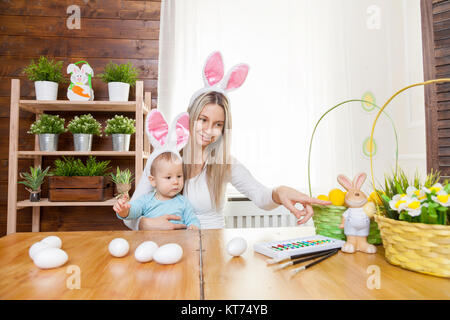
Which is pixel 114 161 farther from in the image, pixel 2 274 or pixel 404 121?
pixel 404 121

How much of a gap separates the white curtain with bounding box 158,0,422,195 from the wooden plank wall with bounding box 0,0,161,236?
0.60 ft

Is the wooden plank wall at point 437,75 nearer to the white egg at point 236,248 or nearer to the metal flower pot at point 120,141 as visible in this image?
the white egg at point 236,248

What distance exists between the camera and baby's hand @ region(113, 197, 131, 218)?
1.09m

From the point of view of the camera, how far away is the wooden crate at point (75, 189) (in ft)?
5.58

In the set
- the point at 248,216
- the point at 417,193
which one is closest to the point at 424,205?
the point at 417,193

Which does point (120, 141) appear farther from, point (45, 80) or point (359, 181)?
point (359, 181)

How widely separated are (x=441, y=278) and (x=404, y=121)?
6.21 feet

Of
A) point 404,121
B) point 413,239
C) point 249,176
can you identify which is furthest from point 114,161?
point 404,121

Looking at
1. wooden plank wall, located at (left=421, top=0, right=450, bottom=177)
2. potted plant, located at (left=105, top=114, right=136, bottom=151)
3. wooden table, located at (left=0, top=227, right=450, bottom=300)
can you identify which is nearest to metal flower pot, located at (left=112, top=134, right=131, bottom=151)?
potted plant, located at (left=105, top=114, right=136, bottom=151)

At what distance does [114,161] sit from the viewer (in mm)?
2031

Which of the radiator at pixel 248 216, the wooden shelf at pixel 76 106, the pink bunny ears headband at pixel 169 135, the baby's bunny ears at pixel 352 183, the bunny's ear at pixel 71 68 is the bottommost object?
the radiator at pixel 248 216

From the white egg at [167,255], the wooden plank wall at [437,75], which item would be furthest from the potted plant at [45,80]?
the wooden plank wall at [437,75]

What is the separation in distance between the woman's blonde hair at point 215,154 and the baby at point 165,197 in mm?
191

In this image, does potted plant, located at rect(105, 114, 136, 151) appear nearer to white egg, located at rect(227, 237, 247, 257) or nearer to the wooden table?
the wooden table
